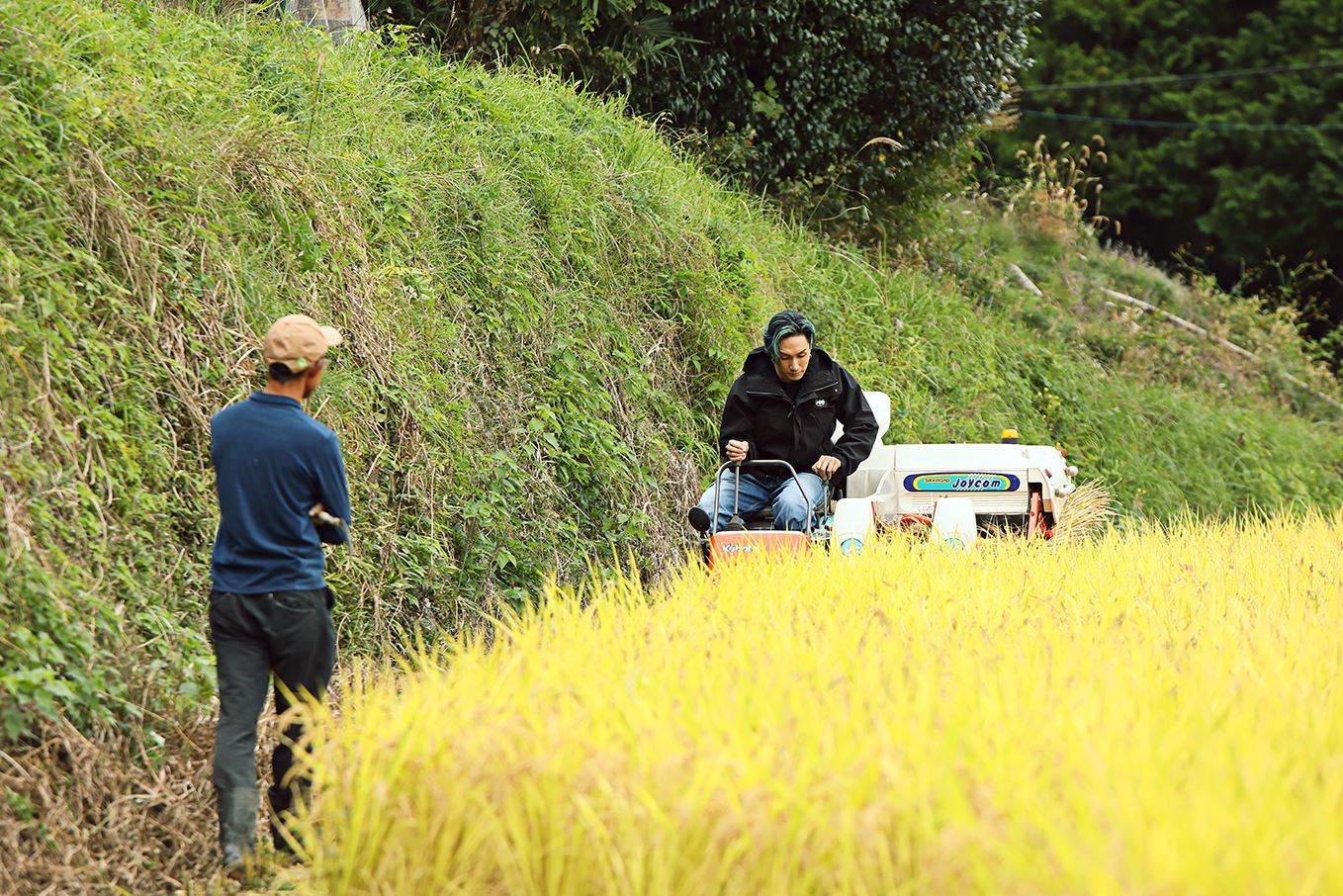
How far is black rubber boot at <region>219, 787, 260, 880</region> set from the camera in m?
4.46

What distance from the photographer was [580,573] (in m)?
7.85

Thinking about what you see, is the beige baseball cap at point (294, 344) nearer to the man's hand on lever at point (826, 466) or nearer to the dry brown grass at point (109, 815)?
the dry brown grass at point (109, 815)

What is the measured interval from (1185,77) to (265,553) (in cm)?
3082

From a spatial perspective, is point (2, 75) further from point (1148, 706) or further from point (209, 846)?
point (1148, 706)

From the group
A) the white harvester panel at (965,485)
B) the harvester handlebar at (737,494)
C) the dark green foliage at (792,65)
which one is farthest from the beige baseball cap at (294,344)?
the dark green foliage at (792,65)

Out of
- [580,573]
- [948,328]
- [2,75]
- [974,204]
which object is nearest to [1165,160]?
[974,204]

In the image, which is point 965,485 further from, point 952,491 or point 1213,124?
point 1213,124

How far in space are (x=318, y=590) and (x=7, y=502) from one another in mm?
987

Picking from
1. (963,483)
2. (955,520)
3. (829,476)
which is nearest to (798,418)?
(829,476)

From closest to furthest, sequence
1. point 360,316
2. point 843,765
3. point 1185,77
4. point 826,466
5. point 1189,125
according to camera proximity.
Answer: point 843,765 → point 360,316 → point 826,466 → point 1189,125 → point 1185,77

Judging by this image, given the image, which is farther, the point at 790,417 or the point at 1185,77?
the point at 1185,77

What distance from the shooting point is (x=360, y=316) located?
6.92 metres

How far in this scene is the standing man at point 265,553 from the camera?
4547mm

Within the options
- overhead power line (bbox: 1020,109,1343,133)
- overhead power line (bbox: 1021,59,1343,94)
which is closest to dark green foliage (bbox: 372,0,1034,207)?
overhead power line (bbox: 1020,109,1343,133)
